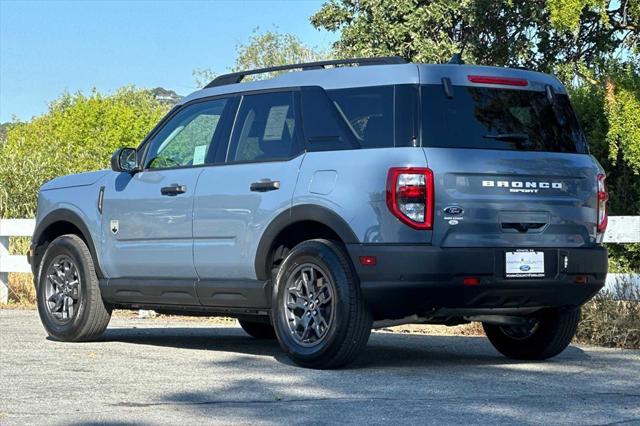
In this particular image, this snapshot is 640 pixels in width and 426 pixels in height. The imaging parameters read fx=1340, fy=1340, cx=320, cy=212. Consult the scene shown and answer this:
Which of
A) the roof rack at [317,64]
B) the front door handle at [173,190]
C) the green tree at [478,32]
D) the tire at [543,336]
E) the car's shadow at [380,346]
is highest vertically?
the green tree at [478,32]

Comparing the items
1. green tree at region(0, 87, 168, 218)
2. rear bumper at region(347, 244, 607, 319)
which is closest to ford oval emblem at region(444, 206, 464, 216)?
rear bumper at region(347, 244, 607, 319)

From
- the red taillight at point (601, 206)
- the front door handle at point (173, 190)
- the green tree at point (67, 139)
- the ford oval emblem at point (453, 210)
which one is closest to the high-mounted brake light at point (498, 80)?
the red taillight at point (601, 206)

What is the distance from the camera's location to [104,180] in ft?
35.9

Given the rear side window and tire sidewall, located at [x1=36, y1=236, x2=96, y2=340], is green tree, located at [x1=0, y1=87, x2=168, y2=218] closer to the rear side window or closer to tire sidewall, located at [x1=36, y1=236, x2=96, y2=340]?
tire sidewall, located at [x1=36, y1=236, x2=96, y2=340]

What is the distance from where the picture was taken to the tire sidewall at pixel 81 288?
35.7ft

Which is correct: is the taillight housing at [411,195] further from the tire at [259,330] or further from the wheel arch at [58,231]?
the tire at [259,330]

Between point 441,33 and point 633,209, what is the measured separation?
10.9 meters

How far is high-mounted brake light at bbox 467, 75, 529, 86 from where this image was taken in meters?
9.04

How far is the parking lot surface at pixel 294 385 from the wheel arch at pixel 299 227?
0.75 meters

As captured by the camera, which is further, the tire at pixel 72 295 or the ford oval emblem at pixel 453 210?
the tire at pixel 72 295

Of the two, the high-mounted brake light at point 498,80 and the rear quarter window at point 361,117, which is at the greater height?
the high-mounted brake light at point 498,80

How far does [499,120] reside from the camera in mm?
9047

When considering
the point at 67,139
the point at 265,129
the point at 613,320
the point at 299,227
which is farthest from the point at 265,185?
the point at 67,139

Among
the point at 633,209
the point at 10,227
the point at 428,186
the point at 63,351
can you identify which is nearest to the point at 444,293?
the point at 428,186
